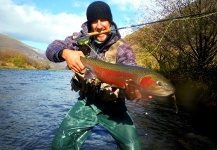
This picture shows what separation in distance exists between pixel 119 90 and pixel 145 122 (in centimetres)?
668

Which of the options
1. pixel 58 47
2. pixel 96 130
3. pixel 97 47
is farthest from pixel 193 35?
pixel 58 47

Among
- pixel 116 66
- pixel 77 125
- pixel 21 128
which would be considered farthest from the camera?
pixel 21 128

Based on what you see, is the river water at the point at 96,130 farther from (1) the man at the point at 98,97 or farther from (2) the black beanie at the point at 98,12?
(2) the black beanie at the point at 98,12

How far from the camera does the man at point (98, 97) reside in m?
3.54

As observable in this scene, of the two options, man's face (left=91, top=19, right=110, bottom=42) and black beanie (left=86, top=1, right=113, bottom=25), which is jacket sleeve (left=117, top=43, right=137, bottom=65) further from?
black beanie (left=86, top=1, right=113, bottom=25)

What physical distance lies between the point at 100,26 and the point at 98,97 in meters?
1.23

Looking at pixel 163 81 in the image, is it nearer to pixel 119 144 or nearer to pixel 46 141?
pixel 119 144

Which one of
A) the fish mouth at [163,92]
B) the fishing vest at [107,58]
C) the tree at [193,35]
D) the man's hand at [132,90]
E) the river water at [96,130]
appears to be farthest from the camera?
the tree at [193,35]

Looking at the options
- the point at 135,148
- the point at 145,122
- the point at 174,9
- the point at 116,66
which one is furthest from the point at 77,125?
the point at 174,9

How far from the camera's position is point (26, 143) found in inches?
255

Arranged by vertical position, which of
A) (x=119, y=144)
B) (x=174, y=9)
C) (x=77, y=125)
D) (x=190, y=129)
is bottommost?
(x=190, y=129)

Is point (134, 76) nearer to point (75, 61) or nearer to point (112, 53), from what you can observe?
point (75, 61)

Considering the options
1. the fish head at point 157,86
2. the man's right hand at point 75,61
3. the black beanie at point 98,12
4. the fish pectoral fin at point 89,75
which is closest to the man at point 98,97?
the black beanie at point 98,12

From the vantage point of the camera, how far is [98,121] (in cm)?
378
